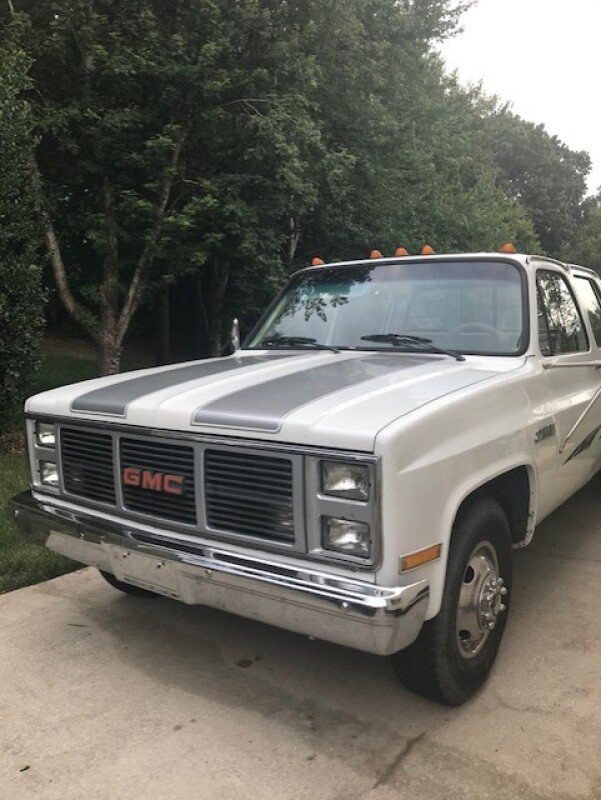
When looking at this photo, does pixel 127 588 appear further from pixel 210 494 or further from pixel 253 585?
pixel 253 585

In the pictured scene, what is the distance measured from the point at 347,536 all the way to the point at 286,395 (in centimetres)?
67

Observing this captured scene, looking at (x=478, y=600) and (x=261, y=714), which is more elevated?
(x=478, y=600)

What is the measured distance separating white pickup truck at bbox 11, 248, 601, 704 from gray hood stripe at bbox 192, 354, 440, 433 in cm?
1

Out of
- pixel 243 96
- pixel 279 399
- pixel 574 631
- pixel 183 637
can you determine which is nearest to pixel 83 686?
pixel 183 637

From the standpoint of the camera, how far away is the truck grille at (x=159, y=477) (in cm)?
276

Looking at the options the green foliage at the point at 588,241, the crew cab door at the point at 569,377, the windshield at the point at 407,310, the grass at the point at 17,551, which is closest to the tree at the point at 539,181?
the green foliage at the point at 588,241

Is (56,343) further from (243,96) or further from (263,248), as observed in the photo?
(243,96)

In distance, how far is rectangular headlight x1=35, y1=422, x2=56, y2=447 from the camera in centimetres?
333

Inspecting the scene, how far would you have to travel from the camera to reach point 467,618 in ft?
9.31

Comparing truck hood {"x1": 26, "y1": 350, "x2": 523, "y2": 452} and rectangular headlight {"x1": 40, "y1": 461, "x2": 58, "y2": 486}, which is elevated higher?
truck hood {"x1": 26, "y1": 350, "x2": 523, "y2": 452}

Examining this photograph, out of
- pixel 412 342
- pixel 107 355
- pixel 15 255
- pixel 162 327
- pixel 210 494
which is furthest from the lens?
pixel 162 327

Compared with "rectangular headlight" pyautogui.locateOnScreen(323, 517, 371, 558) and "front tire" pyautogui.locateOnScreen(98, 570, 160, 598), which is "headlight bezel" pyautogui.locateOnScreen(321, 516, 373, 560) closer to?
"rectangular headlight" pyautogui.locateOnScreen(323, 517, 371, 558)

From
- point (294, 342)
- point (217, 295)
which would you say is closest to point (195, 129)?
point (217, 295)

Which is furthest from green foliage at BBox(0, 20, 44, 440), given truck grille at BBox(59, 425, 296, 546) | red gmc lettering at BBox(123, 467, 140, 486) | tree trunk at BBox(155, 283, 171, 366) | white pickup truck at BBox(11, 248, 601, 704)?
tree trunk at BBox(155, 283, 171, 366)
